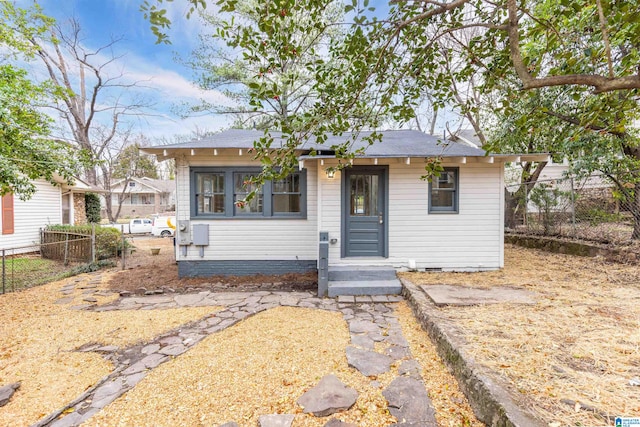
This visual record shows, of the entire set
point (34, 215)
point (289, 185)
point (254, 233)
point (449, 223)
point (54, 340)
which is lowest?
point (54, 340)

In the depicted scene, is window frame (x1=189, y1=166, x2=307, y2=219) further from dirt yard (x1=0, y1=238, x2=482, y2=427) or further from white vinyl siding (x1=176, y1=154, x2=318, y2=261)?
dirt yard (x1=0, y1=238, x2=482, y2=427)

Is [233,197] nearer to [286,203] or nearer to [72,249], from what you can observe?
[286,203]

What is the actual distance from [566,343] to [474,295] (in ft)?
5.39

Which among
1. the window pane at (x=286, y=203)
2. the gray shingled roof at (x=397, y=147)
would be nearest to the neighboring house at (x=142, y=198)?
the gray shingled roof at (x=397, y=147)

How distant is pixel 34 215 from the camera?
1082 centimetres

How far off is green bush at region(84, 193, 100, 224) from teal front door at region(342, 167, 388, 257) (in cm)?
1469

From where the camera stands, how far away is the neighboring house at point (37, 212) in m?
9.90

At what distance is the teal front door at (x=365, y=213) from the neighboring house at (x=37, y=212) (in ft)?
32.4

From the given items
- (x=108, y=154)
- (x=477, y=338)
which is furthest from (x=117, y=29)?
(x=477, y=338)

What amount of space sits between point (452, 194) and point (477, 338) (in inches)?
155

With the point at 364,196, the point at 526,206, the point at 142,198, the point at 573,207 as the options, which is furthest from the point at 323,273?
the point at 142,198

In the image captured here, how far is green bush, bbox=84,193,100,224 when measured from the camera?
1453 centimetres

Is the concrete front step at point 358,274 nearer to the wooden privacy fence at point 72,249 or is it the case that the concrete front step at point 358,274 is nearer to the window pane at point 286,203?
the window pane at point 286,203

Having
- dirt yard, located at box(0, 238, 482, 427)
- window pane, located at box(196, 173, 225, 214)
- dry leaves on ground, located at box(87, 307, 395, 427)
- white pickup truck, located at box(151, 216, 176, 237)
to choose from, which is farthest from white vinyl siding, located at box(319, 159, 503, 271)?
white pickup truck, located at box(151, 216, 176, 237)
